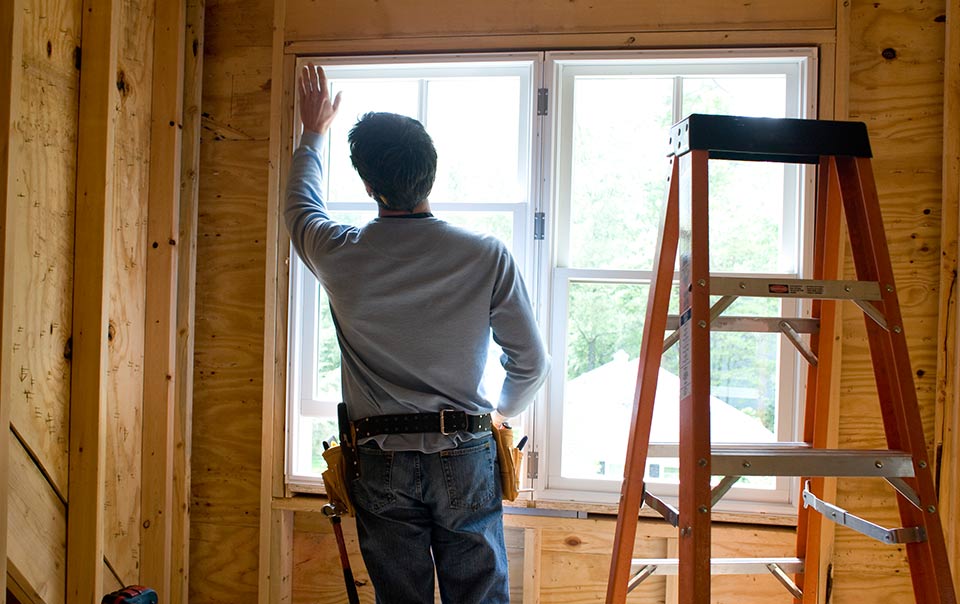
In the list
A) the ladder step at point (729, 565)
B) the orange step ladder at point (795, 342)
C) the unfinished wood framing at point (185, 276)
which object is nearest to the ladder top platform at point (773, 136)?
the orange step ladder at point (795, 342)

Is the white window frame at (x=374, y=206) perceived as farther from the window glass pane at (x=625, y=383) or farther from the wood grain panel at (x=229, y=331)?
the window glass pane at (x=625, y=383)

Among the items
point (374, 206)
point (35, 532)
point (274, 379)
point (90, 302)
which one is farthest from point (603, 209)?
point (35, 532)

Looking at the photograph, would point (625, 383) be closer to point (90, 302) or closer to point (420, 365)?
point (420, 365)

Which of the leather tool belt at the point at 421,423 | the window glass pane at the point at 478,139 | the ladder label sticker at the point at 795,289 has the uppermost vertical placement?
the window glass pane at the point at 478,139

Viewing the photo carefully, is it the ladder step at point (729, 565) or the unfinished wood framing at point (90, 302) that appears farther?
the unfinished wood framing at point (90, 302)

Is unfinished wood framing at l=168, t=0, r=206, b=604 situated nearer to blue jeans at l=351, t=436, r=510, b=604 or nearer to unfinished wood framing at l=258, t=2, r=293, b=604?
unfinished wood framing at l=258, t=2, r=293, b=604

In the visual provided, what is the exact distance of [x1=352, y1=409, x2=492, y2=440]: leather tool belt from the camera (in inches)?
64.0

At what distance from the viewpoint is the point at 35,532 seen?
1.82 m

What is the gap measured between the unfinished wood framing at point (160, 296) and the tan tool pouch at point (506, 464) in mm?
1132

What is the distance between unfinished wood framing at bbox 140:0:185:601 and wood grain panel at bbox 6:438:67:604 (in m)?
0.33

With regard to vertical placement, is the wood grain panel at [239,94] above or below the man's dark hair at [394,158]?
above

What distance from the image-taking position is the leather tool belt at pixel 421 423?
162 centimetres

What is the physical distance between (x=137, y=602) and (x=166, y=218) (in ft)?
3.71

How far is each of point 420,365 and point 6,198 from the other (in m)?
1.02
